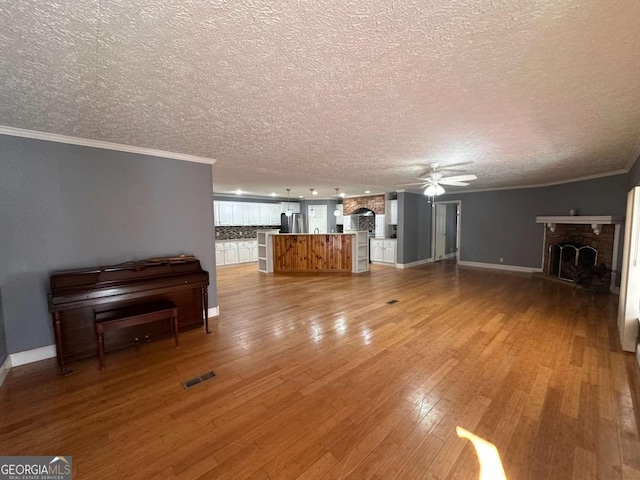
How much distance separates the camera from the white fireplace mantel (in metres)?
5.11

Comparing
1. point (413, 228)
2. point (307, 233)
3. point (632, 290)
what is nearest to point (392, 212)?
point (413, 228)

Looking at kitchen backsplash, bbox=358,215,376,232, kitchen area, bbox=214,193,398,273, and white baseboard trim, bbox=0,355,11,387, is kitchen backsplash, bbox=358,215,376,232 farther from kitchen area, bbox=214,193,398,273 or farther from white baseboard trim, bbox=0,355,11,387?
white baseboard trim, bbox=0,355,11,387

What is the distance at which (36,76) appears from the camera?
1.63 metres

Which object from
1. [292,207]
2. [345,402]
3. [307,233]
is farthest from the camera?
[292,207]

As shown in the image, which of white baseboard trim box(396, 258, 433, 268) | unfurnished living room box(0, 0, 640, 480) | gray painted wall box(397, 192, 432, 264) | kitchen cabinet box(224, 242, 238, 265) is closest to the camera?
unfurnished living room box(0, 0, 640, 480)

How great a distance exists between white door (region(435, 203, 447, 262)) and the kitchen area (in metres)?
1.66

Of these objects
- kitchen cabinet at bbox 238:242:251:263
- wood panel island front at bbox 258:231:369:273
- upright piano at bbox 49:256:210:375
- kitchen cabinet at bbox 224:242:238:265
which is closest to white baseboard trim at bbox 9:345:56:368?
upright piano at bbox 49:256:210:375

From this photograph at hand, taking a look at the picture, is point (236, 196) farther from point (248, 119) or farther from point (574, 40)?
point (574, 40)

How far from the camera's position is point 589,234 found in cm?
572

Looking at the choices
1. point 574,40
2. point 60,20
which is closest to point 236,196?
point 60,20

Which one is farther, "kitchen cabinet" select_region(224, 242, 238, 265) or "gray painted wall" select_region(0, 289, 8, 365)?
"kitchen cabinet" select_region(224, 242, 238, 265)

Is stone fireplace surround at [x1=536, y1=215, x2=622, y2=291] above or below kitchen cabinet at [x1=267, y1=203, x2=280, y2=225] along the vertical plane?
below

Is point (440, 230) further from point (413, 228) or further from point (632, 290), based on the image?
point (632, 290)

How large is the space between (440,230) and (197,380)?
892cm
